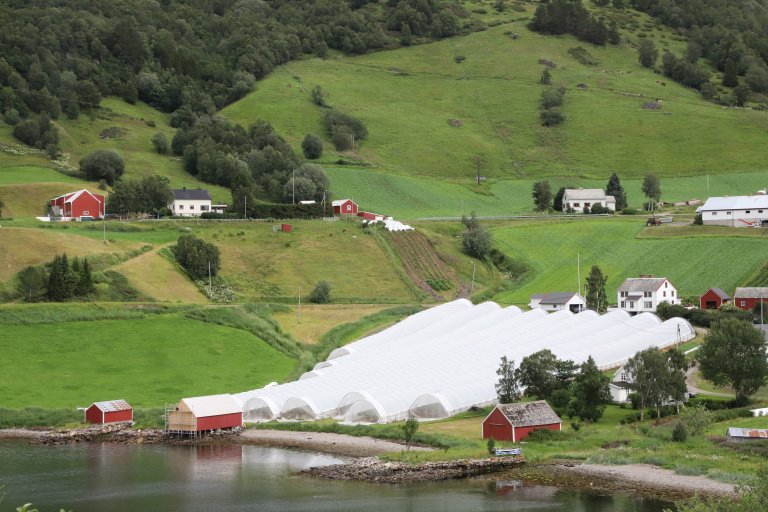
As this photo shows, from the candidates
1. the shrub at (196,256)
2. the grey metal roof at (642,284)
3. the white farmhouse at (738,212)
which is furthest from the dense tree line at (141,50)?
the grey metal roof at (642,284)

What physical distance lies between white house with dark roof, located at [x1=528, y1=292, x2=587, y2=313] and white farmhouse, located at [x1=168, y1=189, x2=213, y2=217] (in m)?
36.6

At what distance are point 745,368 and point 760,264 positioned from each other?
35598 millimetres

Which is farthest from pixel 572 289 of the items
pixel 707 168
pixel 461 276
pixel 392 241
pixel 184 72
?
pixel 184 72

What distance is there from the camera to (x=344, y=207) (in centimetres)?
11494

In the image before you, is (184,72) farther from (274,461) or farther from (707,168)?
(274,461)

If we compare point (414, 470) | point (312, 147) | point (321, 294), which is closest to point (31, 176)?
point (312, 147)

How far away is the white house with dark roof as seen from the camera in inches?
3548

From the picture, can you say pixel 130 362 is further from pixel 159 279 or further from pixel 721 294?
pixel 721 294

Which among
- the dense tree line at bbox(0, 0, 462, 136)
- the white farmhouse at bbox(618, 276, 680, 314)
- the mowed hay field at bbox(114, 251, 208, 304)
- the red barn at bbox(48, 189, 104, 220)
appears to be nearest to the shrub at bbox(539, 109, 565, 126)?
the dense tree line at bbox(0, 0, 462, 136)

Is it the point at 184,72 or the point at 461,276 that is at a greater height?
the point at 184,72

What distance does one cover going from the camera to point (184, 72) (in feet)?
549

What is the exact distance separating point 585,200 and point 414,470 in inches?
3151

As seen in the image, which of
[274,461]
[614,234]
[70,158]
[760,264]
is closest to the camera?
[274,461]

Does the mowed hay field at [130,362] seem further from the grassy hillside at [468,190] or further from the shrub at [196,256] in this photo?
the grassy hillside at [468,190]
